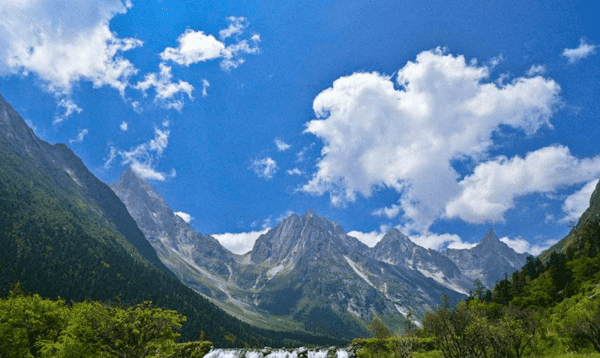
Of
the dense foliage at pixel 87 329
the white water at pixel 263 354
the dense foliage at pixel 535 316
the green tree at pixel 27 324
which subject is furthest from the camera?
the white water at pixel 263 354

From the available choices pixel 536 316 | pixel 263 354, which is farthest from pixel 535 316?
pixel 263 354

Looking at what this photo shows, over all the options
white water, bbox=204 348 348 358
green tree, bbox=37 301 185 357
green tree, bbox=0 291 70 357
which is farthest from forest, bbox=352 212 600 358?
green tree, bbox=0 291 70 357

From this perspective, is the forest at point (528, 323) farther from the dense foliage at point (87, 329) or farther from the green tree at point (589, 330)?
the dense foliage at point (87, 329)

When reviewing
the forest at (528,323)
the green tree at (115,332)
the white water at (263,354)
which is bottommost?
the white water at (263,354)

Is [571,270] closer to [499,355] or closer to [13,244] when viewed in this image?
[499,355]

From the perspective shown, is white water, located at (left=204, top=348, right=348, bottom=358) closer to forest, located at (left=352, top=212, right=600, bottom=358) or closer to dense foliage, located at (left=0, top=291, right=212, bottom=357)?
forest, located at (left=352, top=212, right=600, bottom=358)

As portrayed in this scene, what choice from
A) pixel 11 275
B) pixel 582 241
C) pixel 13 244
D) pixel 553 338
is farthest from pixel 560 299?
pixel 13 244

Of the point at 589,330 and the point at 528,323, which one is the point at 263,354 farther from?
the point at 589,330

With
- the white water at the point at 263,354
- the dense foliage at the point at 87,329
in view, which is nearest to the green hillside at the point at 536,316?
the white water at the point at 263,354

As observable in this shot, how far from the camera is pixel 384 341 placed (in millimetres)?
79000

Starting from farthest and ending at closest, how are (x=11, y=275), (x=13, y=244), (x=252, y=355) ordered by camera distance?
(x=13, y=244), (x=11, y=275), (x=252, y=355)

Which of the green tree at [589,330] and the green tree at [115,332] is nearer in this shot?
the green tree at [115,332]

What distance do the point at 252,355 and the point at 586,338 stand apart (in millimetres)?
72236

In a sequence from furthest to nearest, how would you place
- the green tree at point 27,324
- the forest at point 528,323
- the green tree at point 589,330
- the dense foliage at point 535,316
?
the green tree at point 27,324 < the green tree at point 589,330 < the forest at point 528,323 < the dense foliage at point 535,316
